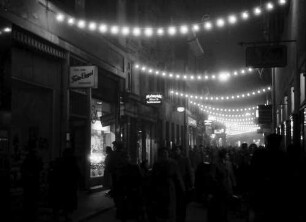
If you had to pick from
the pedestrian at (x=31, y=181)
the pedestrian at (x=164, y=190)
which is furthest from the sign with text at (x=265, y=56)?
the pedestrian at (x=164, y=190)

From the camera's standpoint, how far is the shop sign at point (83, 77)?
18.5 meters

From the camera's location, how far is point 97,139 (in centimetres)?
2242

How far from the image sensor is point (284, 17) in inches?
966

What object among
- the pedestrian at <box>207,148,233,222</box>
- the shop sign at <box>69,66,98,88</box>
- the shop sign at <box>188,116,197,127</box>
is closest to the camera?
the pedestrian at <box>207,148,233,222</box>

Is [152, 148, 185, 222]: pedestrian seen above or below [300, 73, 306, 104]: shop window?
below

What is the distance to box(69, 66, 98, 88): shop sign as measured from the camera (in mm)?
18469

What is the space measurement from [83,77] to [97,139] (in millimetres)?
4598

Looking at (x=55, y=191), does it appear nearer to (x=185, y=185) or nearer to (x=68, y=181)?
(x=68, y=181)

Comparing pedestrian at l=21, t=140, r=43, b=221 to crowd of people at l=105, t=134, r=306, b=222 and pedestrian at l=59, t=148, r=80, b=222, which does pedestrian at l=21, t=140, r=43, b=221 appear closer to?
pedestrian at l=59, t=148, r=80, b=222

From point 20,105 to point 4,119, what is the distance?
2.30 m

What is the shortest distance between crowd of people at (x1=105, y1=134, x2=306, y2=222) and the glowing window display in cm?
574

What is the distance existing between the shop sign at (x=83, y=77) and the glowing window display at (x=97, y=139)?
10.8ft

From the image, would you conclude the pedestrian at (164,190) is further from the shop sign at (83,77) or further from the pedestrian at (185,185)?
the shop sign at (83,77)

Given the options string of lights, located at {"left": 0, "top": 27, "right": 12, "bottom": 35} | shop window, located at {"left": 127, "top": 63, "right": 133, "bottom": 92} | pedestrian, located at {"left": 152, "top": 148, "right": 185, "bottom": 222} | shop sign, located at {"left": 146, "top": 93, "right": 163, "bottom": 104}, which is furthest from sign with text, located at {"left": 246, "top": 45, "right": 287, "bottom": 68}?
shop sign, located at {"left": 146, "top": 93, "right": 163, "bottom": 104}
